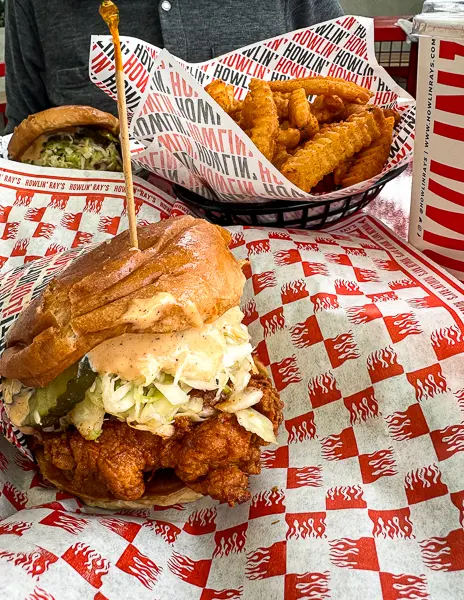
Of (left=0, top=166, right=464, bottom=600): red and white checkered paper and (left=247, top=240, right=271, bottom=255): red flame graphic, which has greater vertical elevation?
(left=247, top=240, right=271, bottom=255): red flame graphic

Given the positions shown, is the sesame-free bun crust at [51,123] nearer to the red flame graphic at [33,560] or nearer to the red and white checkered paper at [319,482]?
the red and white checkered paper at [319,482]

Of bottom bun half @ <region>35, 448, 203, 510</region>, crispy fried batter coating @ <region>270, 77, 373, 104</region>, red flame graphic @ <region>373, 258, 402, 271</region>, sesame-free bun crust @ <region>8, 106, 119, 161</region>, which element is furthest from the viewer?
sesame-free bun crust @ <region>8, 106, 119, 161</region>

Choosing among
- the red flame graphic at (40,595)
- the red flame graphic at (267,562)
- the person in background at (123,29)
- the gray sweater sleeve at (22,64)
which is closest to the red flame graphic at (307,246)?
the red flame graphic at (267,562)

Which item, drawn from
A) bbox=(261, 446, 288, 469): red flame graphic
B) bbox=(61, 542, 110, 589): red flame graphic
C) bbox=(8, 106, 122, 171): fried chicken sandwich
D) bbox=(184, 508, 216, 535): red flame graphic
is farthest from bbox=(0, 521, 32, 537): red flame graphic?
bbox=(8, 106, 122, 171): fried chicken sandwich

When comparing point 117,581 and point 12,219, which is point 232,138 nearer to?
point 12,219

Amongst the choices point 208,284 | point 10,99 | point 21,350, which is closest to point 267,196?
point 208,284

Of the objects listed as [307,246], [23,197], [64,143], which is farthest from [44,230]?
[307,246]

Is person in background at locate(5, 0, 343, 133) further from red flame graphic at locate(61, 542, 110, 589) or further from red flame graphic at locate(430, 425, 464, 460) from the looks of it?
red flame graphic at locate(61, 542, 110, 589)
